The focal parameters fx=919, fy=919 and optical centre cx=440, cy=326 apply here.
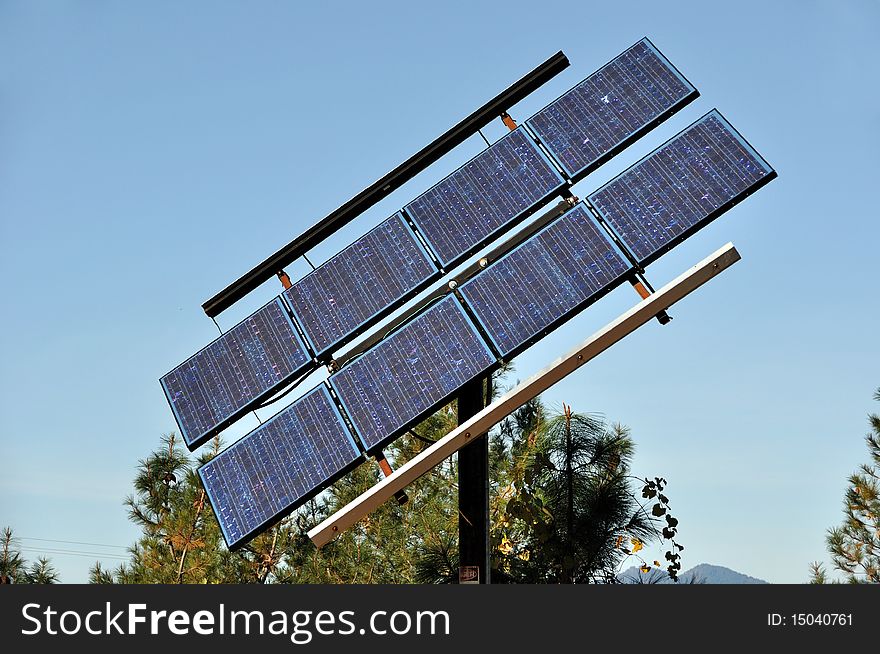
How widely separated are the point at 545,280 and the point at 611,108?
1733 mm

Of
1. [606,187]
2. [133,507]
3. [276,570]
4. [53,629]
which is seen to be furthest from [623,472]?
[133,507]

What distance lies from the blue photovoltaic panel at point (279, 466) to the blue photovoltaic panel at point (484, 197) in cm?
147

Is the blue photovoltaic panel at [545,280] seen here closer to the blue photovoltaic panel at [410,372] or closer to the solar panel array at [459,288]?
the solar panel array at [459,288]

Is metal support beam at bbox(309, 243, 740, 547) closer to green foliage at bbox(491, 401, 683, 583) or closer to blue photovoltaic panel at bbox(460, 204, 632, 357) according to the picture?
blue photovoltaic panel at bbox(460, 204, 632, 357)

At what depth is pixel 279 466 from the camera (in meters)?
6.30

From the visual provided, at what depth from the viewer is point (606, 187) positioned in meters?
6.76

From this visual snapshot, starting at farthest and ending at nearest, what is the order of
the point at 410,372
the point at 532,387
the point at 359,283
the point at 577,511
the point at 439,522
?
the point at 439,522 < the point at 577,511 < the point at 359,283 < the point at 410,372 < the point at 532,387

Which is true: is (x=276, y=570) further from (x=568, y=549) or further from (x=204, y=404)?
(x=204, y=404)

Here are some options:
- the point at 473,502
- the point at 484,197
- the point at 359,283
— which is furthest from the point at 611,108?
the point at 473,502

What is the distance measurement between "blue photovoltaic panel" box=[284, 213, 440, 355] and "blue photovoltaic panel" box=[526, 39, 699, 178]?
1.35m

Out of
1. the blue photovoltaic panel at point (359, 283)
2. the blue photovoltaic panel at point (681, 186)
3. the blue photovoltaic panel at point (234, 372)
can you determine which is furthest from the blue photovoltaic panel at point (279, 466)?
the blue photovoltaic panel at point (681, 186)

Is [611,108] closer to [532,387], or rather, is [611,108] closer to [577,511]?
[532,387]

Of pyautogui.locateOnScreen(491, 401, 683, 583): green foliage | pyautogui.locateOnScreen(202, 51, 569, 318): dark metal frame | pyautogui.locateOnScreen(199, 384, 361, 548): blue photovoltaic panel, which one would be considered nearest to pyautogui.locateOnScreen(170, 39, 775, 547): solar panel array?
pyautogui.locateOnScreen(199, 384, 361, 548): blue photovoltaic panel

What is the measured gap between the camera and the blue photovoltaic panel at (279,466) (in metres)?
6.09
